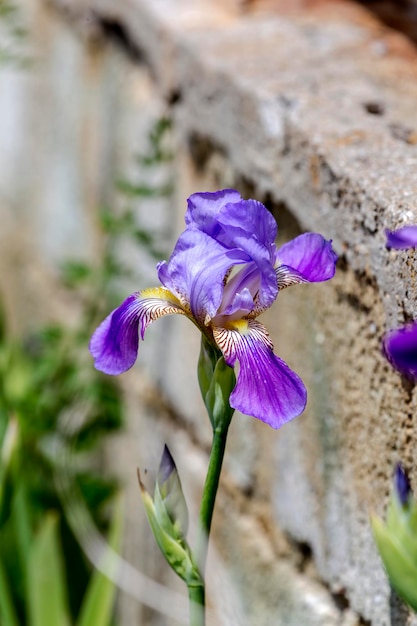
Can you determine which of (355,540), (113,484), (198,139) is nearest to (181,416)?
(113,484)

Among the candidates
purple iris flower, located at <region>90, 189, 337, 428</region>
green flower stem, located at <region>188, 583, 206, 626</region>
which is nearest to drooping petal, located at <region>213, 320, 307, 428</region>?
purple iris flower, located at <region>90, 189, 337, 428</region>

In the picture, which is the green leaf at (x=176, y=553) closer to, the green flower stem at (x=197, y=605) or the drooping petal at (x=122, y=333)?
the green flower stem at (x=197, y=605)

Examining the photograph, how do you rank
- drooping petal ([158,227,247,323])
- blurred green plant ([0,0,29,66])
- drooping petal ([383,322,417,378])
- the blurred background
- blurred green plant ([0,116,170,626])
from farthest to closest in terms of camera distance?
1. blurred green plant ([0,0,29,66])
2. blurred green plant ([0,116,170,626])
3. the blurred background
4. drooping petal ([158,227,247,323])
5. drooping petal ([383,322,417,378])

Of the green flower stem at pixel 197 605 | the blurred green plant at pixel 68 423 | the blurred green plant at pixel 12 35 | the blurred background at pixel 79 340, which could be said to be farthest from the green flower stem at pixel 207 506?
the blurred green plant at pixel 12 35

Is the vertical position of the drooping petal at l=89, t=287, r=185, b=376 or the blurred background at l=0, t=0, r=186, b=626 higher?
the drooping petal at l=89, t=287, r=185, b=376

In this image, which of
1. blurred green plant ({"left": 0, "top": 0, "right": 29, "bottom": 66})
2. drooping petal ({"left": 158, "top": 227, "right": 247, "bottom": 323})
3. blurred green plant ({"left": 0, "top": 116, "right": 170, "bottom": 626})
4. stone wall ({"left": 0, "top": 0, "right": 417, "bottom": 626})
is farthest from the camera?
blurred green plant ({"left": 0, "top": 0, "right": 29, "bottom": 66})

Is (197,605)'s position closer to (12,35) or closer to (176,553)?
(176,553)

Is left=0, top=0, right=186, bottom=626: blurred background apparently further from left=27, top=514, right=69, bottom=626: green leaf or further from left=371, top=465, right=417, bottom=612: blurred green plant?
left=371, top=465, right=417, bottom=612: blurred green plant
